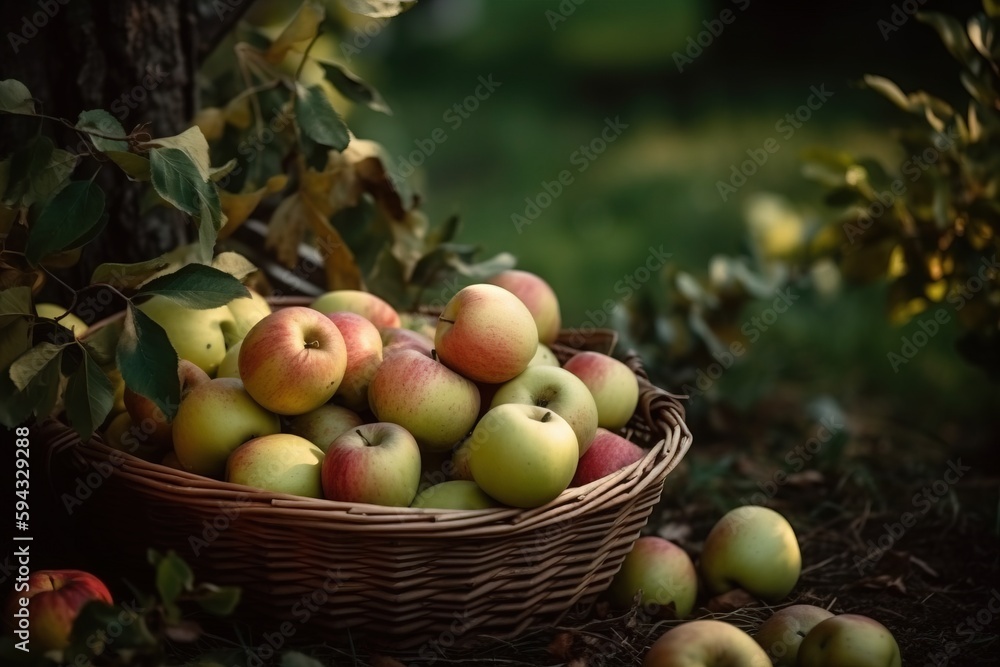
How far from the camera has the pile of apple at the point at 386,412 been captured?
1623 mm

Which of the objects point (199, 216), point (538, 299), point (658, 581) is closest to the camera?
point (199, 216)

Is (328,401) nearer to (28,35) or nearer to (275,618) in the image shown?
(275,618)

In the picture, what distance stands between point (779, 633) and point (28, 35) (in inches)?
80.1

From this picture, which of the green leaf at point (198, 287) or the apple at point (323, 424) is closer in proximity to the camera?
the green leaf at point (198, 287)

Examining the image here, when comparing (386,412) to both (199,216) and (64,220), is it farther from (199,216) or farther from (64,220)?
(64,220)

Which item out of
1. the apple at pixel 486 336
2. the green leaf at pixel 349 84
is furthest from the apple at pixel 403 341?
Result: the green leaf at pixel 349 84

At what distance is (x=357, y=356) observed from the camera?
1884 mm

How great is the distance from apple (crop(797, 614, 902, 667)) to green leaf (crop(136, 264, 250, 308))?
1.13 m

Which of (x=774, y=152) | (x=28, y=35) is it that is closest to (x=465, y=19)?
(x=774, y=152)

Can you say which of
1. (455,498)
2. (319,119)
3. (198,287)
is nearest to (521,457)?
(455,498)

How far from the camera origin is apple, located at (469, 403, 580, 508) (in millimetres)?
1588

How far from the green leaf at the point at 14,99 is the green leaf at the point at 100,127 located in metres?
0.08

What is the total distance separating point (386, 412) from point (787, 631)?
0.82 metres

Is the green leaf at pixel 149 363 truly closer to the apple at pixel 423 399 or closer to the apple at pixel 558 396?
the apple at pixel 423 399
